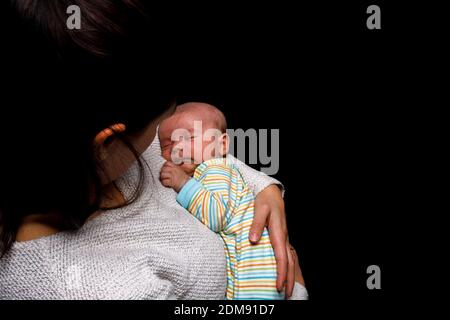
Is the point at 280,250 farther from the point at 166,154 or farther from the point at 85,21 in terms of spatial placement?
the point at 85,21

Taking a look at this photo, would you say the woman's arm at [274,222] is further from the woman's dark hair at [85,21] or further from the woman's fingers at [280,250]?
the woman's dark hair at [85,21]

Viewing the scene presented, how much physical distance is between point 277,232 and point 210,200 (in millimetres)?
191

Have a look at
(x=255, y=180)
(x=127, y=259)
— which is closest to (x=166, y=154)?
(x=255, y=180)

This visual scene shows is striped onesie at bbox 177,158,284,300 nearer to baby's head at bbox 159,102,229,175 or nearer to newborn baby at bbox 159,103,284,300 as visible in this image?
newborn baby at bbox 159,103,284,300

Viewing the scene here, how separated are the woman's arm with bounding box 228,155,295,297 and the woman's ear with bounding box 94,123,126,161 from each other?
50 centimetres

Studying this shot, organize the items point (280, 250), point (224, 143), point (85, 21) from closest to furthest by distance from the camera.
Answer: point (85, 21) → point (280, 250) → point (224, 143)

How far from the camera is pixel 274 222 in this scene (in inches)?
44.4

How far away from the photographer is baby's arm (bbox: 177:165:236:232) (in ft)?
3.60

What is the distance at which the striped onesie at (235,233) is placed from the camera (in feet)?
3.52

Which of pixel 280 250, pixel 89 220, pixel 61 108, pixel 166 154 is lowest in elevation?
pixel 280 250

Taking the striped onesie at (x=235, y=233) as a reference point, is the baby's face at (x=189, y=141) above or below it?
above

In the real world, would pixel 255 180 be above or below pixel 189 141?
below

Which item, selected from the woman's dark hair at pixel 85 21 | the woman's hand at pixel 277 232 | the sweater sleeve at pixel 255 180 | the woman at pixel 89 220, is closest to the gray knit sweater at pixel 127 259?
the woman at pixel 89 220

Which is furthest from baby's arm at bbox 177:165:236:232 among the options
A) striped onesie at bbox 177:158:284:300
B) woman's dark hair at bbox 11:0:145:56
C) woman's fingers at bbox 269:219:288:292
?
woman's dark hair at bbox 11:0:145:56
